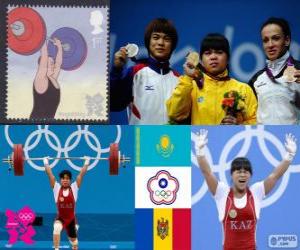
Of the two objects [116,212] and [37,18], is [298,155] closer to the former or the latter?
[116,212]

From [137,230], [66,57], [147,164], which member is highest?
[66,57]

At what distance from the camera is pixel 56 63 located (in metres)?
9.70

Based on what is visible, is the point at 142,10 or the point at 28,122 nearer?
the point at 28,122

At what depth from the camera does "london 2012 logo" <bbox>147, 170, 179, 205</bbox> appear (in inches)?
376

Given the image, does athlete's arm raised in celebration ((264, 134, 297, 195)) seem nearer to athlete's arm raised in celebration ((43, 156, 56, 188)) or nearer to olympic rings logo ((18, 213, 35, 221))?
athlete's arm raised in celebration ((43, 156, 56, 188))

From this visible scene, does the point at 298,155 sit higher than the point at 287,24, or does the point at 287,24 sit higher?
the point at 287,24

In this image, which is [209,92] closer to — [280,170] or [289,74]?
[289,74]

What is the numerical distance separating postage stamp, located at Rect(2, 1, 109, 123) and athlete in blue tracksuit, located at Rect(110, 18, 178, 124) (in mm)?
479

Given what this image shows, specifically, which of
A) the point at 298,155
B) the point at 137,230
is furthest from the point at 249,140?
the point at 137,230

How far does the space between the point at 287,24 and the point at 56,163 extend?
3.03 meters

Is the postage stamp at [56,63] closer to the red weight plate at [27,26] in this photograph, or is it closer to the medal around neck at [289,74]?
the red weight plate at [27,26]

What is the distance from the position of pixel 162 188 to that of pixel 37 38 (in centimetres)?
206

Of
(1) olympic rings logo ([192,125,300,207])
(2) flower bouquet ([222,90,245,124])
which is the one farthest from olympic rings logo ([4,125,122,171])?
(2) flower bouquet ([222,90,245,124])

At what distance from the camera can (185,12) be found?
34.5 ft
